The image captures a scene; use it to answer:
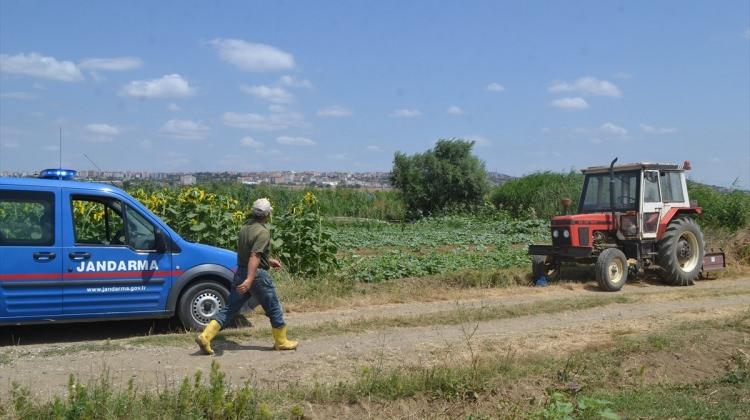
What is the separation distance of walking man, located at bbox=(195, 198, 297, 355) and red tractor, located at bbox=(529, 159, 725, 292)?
7.60m

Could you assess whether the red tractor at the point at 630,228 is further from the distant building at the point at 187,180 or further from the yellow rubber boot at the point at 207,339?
the yellow rubber boot at the point at 207,339

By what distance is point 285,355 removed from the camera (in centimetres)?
812

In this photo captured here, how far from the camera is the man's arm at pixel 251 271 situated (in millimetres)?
8062

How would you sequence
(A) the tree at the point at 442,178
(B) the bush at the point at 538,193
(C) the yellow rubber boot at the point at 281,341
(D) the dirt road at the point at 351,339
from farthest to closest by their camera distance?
1. (A) the tree at the point at 442,178
2. (B) the bush at the point at 538,193
3. (C) the yellow rubber boot at the point at 281,341
4. (D) the dirt road at the point at 351,339

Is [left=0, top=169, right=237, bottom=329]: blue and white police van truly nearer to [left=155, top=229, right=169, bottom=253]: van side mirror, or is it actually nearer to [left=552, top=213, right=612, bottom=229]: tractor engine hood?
[left=155, top=229, right=169, bottom=253]: van side mirror

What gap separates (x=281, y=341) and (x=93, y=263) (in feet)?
8.75

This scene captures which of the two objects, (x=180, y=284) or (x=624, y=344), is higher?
(x=180, y=284)

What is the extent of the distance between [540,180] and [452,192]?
6.89 m

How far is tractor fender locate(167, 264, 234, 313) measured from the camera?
367 inches

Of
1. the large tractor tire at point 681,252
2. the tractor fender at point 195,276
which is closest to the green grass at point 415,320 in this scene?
the tractor fender at point 195,276

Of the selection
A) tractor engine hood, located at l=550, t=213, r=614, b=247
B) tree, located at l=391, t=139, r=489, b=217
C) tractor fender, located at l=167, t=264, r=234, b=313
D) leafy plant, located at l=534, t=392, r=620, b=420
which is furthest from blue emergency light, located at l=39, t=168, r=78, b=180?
tree, located at l=391, t=139, r=489, b=217

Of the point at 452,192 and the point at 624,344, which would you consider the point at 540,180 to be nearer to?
the point at 452,192

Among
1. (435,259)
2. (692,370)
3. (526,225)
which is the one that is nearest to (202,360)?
(692,370)

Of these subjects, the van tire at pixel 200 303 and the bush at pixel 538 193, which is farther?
the bush at pixel 538 193
